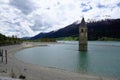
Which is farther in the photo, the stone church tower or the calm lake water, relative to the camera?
the stone church tower

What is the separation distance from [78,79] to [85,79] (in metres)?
0.77

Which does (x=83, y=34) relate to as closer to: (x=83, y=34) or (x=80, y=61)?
(x=83, y=34)

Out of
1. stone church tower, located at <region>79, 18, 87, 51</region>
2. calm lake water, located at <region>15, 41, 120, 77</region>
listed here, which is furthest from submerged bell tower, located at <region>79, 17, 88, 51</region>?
calm lake water, located at <region>15, 41, 120, 77</region>

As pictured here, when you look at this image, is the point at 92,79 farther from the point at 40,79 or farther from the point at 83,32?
the point at 83,32

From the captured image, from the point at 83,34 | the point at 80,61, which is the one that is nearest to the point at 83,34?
the point at 83,34

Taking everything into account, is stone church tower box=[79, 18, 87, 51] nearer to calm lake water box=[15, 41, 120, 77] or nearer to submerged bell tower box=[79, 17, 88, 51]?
submerged bell tower box=[79, 17, 88, 51]

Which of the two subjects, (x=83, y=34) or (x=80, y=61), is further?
(x=83, y=34)

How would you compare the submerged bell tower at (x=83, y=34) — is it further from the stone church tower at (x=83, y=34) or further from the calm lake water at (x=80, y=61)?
the calm lake water at (x=80, y=61)

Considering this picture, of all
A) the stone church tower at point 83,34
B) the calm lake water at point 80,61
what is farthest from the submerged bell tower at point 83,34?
the calm lake water at point 80,61

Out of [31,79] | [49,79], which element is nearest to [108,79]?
[49,79]

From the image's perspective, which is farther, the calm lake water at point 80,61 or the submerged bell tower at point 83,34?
the submerged bell tower at point 83,34

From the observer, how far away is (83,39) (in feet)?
259

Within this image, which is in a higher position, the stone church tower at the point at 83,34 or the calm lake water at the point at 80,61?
the stone church tower at the point at 83,34

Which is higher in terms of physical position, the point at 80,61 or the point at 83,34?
the point at 83,34
